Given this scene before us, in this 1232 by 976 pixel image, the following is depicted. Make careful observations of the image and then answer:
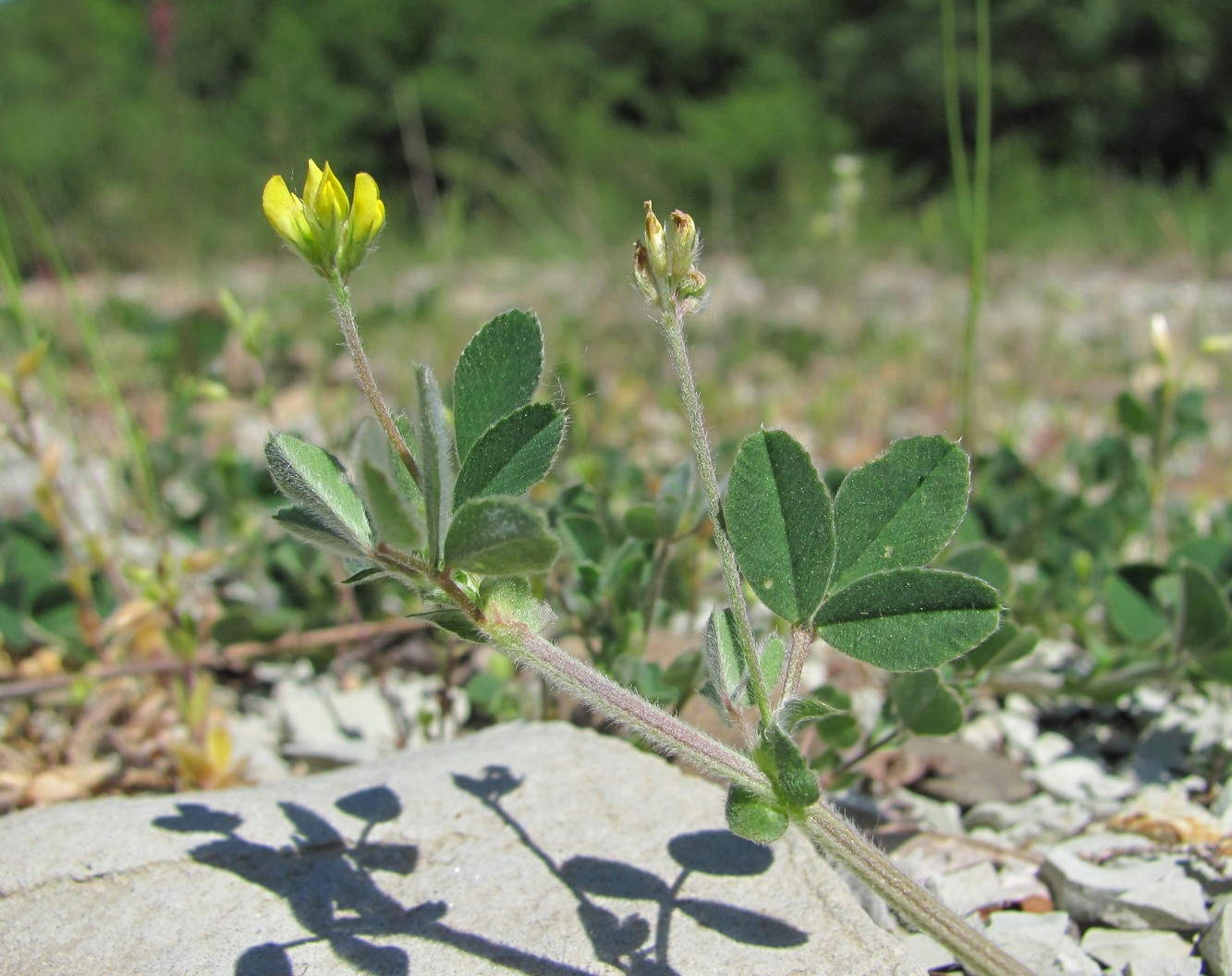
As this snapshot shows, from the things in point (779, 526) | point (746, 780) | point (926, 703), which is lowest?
point (926, 703)

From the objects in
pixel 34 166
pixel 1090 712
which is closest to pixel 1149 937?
pixel 1090 712

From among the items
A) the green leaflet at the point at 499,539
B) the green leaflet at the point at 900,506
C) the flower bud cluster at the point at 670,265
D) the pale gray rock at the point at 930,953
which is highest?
the flower bud cluster at the point at 670,265

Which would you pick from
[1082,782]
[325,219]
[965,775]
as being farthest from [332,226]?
[1082,782]

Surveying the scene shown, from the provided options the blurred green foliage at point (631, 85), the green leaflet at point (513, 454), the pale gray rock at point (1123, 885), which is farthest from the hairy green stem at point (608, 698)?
the blurred green foliage at point (631, 85)

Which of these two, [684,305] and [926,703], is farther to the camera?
[926,703]

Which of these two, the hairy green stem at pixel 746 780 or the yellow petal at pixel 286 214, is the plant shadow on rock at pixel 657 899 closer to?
the hairy green stem at pixel 746 780

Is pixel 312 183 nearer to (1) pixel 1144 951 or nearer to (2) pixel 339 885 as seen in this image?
(2) pixel 339 885

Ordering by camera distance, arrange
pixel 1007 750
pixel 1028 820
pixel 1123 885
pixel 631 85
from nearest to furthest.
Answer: pixel 1123 885 < pixel 1028 820 < pixel 1007 750 < pixel 631 85
